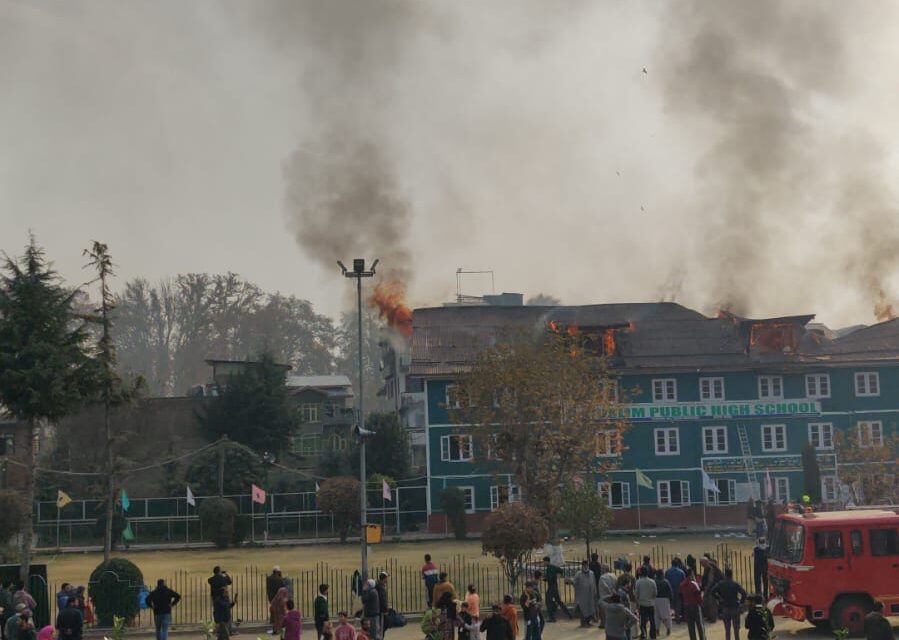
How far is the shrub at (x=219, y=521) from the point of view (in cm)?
5512

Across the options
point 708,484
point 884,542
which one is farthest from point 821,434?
point 884,542

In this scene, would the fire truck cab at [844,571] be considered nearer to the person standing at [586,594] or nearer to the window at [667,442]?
the person standing at [586,594]

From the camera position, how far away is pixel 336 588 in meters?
35.6

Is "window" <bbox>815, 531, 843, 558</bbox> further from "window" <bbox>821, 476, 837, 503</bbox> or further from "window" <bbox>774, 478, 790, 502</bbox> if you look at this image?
"window" <bbox>774, 478, 790, 502</bbox>

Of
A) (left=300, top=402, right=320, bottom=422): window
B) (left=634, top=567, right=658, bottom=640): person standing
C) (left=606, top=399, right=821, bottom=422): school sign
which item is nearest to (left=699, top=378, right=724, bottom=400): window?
(left=606, top=399, right=821, bottom=422): school sign

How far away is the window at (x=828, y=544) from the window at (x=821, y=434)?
4015 cm

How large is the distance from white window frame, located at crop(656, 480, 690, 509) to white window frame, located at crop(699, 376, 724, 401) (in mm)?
5237

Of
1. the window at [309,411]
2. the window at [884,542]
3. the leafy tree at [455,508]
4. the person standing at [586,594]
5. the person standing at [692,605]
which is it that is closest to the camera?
the person standing at [692,605]

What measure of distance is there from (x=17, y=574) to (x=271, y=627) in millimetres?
6474

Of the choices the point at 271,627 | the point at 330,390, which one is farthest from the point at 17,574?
the point at 330,390

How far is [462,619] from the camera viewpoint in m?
21.1

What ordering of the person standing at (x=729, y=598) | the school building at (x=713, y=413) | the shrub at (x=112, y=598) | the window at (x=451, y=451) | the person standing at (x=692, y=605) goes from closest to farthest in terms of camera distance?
the person standing at (x=729, y=598), the person standing at (x=692, y=605), the shrub at (x=112, y=598), the school building at (x=713, y=413), the window at (x=451, y=451)

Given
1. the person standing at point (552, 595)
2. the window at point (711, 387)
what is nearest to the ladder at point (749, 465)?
the window at point (711, 387)

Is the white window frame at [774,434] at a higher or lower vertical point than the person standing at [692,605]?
higher
